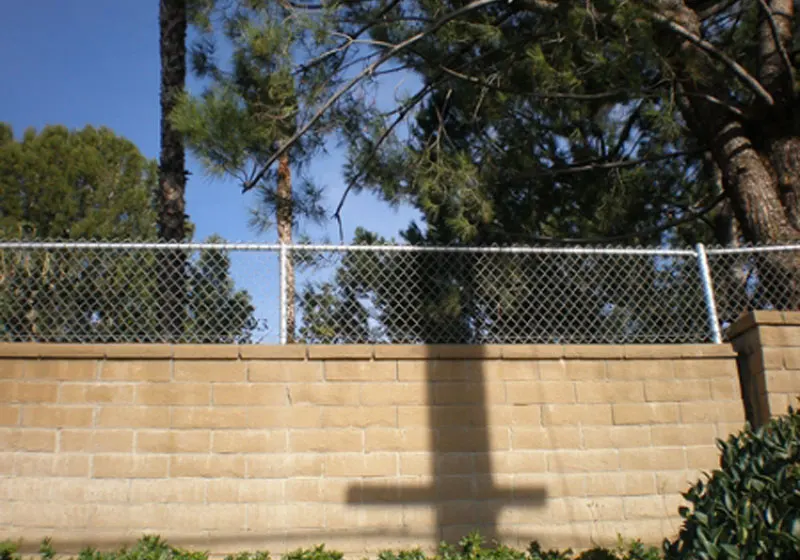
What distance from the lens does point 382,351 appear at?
16.9 ft

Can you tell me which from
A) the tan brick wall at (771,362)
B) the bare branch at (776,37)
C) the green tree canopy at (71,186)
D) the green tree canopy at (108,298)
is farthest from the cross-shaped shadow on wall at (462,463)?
the green tree canopy at (71,186)

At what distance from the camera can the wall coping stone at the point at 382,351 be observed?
498cm

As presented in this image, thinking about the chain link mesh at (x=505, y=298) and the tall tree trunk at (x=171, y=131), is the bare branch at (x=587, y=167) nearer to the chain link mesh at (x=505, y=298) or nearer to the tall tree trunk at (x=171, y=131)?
the chain link mesh at (x=505, y=298)

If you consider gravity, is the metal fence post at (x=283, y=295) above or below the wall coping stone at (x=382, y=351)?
above

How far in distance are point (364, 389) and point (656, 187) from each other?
5773 mm

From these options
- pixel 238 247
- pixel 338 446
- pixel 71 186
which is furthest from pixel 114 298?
pixel 71 186

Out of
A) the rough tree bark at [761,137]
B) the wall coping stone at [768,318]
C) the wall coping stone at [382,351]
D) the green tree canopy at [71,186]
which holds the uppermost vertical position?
the green tree canopy at [71,186]

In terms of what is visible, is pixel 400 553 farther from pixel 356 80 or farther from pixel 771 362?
pixel 356 80

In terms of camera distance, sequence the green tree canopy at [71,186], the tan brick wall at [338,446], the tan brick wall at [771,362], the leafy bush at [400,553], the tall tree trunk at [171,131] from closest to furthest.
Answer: the leafy bush at [400,553] → the tan brick wall at [338,446] → the tan brick wall at [771,362] → the tall tree trunk at [171,131] → the green tree canopy at [71,186]

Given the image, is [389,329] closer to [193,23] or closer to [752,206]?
[752,206]

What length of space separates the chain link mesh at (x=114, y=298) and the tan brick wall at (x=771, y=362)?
3.52m

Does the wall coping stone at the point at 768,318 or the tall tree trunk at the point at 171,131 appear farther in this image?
the tall tree trunk at the point at 171,131

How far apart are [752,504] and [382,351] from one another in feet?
8.48

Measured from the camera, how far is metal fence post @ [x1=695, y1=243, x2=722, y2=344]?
560cm
